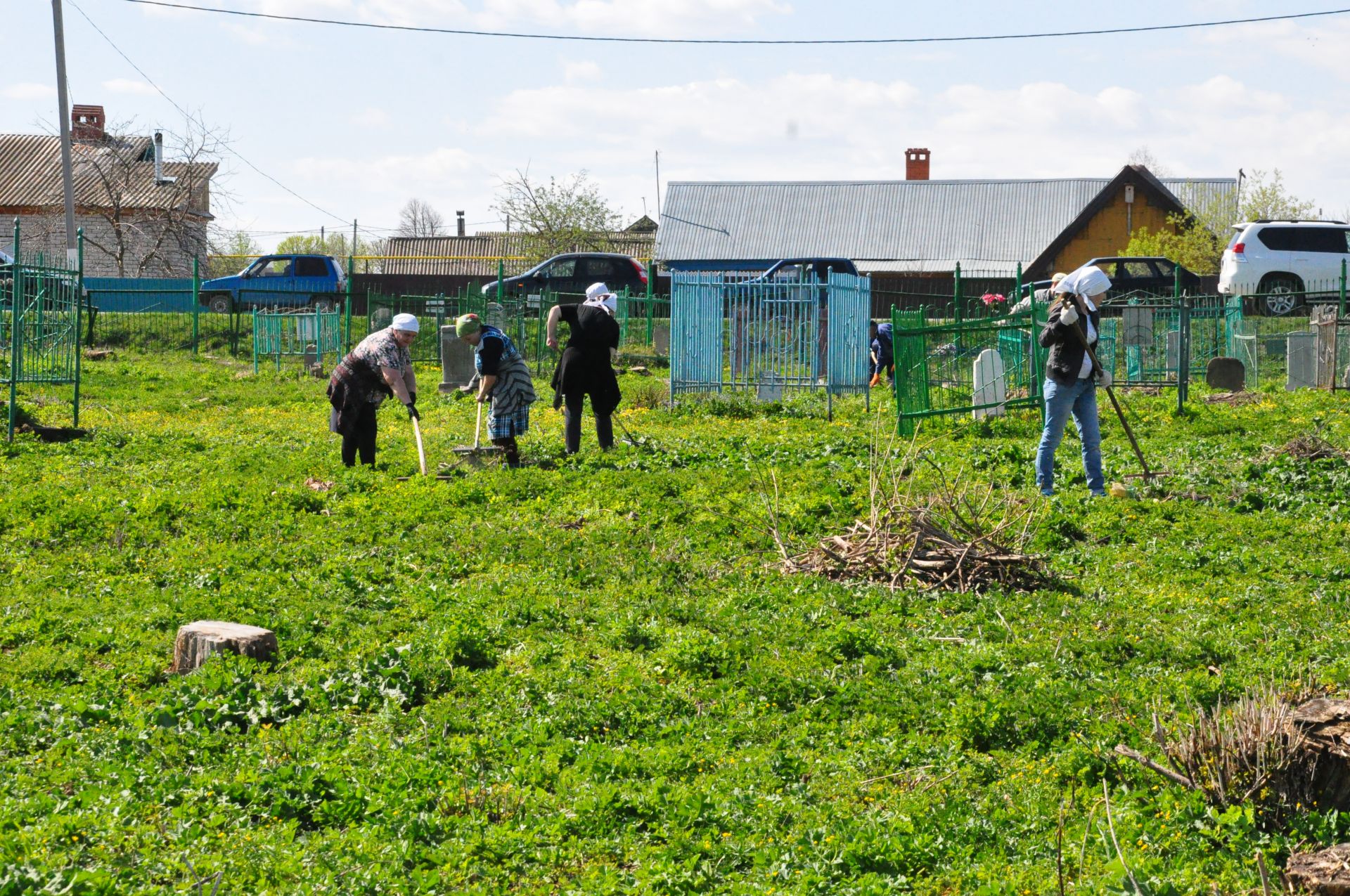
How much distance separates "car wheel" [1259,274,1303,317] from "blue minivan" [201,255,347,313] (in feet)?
56.5

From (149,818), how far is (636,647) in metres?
2.64

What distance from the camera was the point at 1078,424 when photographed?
993cm

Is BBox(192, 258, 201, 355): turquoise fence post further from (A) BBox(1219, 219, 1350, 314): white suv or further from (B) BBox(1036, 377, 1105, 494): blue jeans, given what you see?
(A) BBox(1219, 219, 1350, 314): white suv

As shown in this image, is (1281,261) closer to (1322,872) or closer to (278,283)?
(278,283)

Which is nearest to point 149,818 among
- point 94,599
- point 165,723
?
point 165,723

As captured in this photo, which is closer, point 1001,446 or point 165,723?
point 165,723

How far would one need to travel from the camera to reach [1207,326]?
Answer: 20.6 m

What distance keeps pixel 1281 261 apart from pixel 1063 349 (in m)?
16.9

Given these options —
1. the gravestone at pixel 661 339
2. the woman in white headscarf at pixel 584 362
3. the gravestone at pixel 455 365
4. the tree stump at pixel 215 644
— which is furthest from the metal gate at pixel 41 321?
the gravestone at pixel 661 339

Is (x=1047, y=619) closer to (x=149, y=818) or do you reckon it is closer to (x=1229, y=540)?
(x=1229, y=540)

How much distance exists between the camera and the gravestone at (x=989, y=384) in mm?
14062

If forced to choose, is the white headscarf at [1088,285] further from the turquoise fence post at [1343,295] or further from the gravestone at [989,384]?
the turquoise fence post at [1343,295]

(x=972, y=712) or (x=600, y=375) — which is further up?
(x=600, y=375)

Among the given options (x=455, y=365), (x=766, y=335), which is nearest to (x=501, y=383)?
(x=766, y=335)
